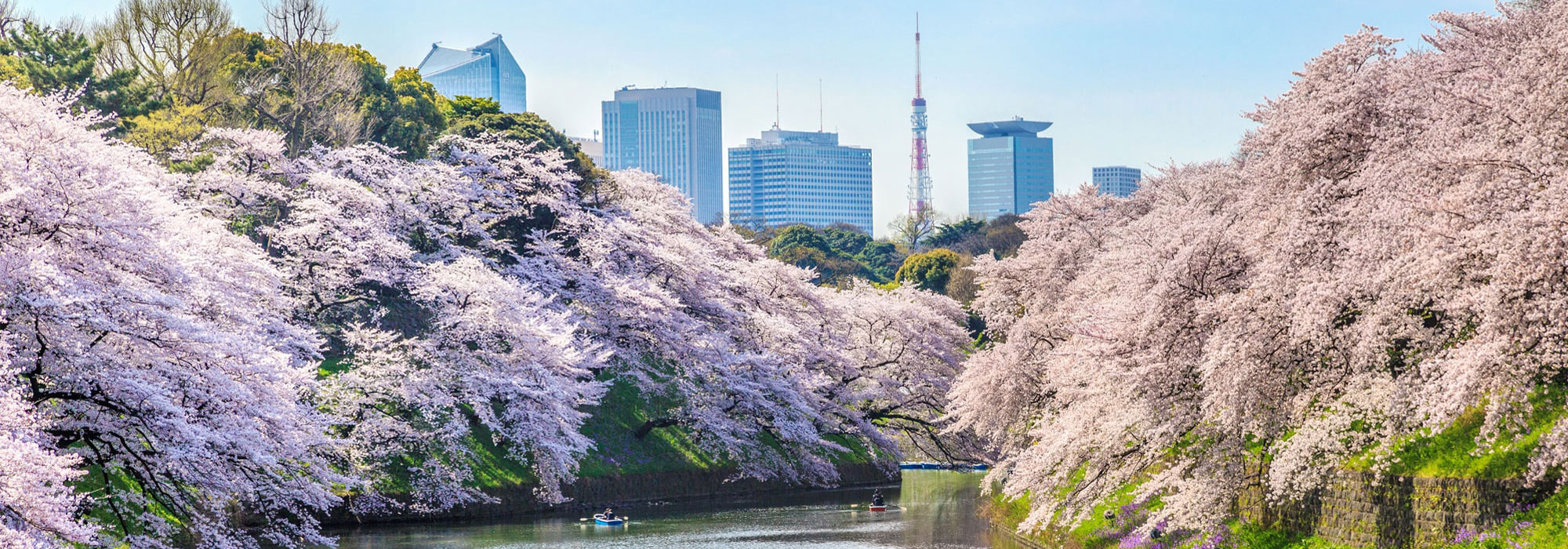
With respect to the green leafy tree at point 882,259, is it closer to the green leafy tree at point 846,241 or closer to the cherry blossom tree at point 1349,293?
the green leafy tree at point 846,241

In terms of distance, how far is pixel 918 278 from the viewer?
97625mm

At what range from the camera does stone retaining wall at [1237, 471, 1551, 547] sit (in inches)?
690

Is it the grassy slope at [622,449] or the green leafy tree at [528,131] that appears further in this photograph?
the green leafy tree at [528,131]

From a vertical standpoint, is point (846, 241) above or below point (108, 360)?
above

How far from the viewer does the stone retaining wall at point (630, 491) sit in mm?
38688

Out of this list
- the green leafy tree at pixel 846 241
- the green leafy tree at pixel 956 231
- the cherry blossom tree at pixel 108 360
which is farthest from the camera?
the green leafy tree at pixel 846 241

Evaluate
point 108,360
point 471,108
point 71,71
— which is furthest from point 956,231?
point 108,360

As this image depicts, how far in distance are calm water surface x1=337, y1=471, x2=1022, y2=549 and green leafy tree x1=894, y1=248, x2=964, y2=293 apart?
168 ft

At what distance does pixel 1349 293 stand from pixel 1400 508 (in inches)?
130

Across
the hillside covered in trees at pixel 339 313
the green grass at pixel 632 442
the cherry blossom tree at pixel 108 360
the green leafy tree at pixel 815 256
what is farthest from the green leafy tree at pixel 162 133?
the green leafy tree at pixel 815 256

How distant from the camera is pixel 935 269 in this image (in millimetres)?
96688

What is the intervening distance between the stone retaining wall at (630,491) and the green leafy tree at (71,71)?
20023mm

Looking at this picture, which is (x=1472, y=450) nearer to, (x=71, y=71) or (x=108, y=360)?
(x=108, y=360)

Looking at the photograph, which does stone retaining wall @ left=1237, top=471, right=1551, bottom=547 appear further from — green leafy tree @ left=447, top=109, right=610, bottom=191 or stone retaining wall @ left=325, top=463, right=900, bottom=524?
green leafy tree @ left=447, top=109, right=610, bottom=191
